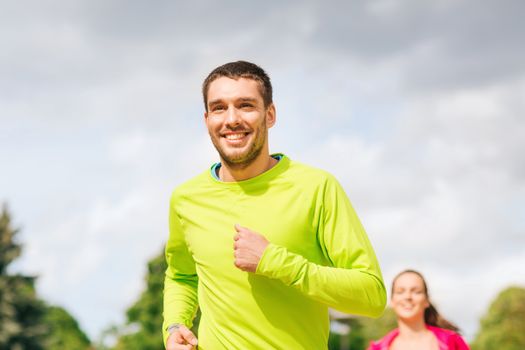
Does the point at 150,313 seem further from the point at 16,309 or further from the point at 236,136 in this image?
the point at 236,136

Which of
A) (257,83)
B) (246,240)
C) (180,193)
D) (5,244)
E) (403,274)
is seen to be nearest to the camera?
(246,240)

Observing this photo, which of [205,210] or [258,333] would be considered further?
[205,210]

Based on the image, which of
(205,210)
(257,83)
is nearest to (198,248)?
(205,210)

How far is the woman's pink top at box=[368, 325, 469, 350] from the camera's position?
9055mm

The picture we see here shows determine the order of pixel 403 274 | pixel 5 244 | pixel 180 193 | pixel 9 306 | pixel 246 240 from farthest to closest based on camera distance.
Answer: pixel 5 244 < pixel 9 306 < pixel 403 274 < pixel 180 193 < pixel 246 240

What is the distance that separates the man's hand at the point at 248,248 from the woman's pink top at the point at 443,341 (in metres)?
5.44

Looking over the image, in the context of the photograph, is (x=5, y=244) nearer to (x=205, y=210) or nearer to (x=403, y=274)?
(x=403, y=274)

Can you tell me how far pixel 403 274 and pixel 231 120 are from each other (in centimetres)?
590

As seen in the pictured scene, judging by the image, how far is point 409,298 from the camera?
9.51 m

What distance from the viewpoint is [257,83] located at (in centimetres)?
431

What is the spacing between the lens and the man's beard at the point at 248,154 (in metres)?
4.29

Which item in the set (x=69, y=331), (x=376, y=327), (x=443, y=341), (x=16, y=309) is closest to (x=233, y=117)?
(x=443, y=341)

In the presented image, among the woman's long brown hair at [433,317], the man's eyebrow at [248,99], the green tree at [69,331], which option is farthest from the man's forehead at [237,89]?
the green tree at [69,331]

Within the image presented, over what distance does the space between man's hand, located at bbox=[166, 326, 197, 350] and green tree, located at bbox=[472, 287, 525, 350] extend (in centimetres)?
6328
